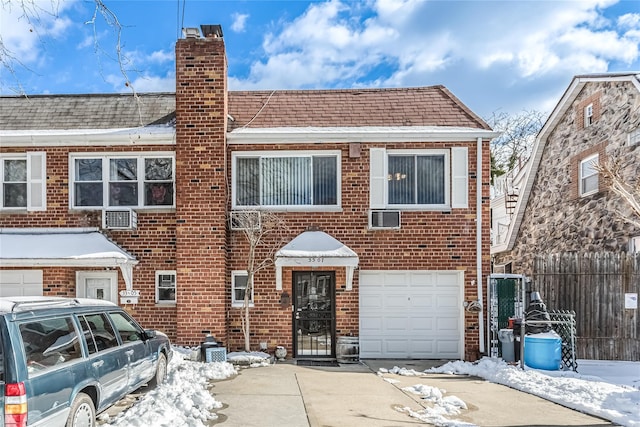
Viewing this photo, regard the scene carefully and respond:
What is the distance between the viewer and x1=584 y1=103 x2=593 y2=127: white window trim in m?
14.3

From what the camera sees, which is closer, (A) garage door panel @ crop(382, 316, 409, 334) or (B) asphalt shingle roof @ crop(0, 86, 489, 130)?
(A) garage door panel @ crop(382, 316, 409, 334)

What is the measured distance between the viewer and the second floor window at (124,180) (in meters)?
10.9

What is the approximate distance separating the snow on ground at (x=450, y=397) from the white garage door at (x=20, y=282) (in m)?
3.81

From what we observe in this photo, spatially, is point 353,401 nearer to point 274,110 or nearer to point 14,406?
point 14,406

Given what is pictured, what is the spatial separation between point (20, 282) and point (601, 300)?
42.9 ft

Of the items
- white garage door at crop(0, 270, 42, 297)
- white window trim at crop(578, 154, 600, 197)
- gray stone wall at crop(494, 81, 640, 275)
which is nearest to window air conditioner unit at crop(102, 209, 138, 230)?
white garage door at crop(0, 270, 42, 297)

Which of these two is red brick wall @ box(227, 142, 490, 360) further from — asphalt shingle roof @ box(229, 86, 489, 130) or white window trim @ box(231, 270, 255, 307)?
asphalt shingle roof @ box(229, 86, 489, 130)

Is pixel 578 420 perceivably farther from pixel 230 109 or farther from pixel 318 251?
pixel 230 109

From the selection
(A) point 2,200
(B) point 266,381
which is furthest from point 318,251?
(A) point 2,200

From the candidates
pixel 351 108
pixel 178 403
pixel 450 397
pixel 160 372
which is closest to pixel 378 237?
pixel 351 108

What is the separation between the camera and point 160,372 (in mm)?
7613

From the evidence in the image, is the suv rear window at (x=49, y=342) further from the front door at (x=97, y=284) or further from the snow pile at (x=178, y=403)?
the front door at (x=97, y=284)

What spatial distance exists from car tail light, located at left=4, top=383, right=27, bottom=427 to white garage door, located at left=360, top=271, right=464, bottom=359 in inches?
305

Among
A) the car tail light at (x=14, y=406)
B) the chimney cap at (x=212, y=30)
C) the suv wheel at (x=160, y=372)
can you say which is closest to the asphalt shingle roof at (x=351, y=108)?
the chimney cap at (x=212, y=30)
